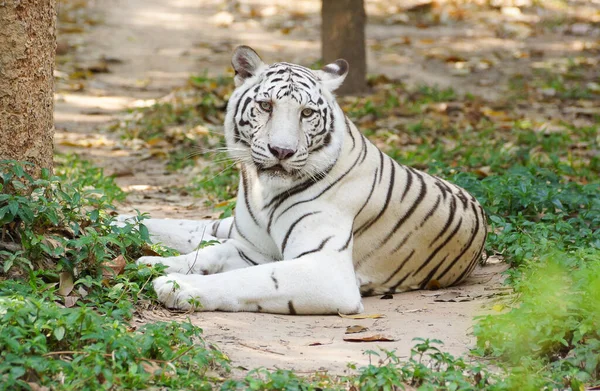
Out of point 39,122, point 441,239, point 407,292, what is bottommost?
point 407,292

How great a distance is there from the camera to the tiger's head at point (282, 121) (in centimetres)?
414

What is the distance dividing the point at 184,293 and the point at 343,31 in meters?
5.75

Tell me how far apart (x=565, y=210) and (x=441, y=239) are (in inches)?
Result: 45.6

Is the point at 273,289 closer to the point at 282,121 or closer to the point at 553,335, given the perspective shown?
the point at 282,121

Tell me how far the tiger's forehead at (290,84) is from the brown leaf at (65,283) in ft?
4.22

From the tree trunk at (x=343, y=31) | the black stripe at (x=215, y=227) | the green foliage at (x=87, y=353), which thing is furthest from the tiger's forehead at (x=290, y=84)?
the tree trunk at (x=343, y=31)

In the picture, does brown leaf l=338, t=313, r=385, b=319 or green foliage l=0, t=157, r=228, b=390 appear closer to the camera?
green foliage l=0, t=157, r=228, b=390

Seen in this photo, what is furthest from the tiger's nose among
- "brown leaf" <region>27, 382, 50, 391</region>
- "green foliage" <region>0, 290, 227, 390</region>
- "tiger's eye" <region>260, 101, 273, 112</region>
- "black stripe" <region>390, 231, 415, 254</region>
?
"brown leaf" <region>27, 382, 50, 391</region>

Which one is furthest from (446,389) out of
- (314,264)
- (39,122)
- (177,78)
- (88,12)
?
(88,12)

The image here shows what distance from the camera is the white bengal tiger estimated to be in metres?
3.97

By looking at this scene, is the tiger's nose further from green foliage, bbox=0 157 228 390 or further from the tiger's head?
green foliage, bbox=0 157 228 390

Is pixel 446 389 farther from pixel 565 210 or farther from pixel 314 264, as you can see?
pixel 565 210

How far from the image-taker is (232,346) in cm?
339

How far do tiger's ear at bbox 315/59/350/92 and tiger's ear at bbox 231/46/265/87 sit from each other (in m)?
0.32
